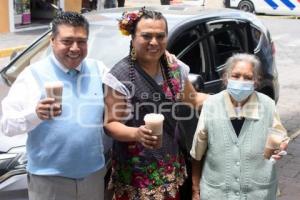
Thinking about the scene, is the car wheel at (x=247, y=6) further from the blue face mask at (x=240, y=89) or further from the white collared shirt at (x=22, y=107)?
the white collared shirt at (x=22, y=107)

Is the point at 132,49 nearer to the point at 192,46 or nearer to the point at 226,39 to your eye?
the point at 192,46

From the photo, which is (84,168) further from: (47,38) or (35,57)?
(47,38)

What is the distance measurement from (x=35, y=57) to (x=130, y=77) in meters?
2.18

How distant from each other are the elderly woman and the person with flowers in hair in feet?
0.57

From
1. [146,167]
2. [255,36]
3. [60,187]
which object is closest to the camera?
[60,187]

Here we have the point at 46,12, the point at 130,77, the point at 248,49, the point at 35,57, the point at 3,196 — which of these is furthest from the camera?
the point at 46,12

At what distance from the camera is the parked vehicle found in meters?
3.72

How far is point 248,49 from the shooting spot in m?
5.26

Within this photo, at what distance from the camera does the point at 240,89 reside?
8.59 feet

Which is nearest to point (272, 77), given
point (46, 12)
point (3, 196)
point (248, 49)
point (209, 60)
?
point (248, 49)

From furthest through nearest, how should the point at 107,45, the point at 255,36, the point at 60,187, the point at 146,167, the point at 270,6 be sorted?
1. the point at 270,6
2. the point at 255,36
3. the point at 107,45
4. the point at 146,167
5. the point at 60,187

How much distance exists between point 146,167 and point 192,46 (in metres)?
2.12

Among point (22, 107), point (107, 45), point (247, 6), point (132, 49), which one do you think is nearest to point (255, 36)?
point (107, 45)

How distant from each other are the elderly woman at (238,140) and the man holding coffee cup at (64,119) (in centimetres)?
61
